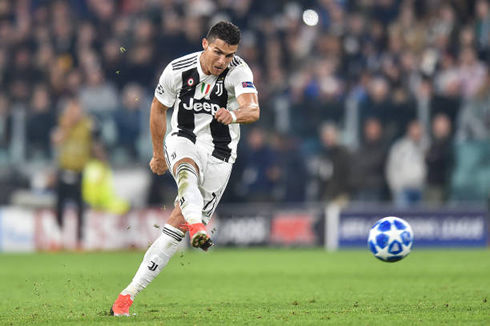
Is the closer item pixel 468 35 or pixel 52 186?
pixel 468 35

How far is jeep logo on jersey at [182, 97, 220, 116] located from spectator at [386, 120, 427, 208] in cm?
908

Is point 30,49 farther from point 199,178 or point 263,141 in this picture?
point 199,178

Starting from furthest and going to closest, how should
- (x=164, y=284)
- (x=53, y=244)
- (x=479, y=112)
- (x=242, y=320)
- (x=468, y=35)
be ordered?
(x=53, y=244) < (x=468, y=35) < (x=479, y=112) < (x=164, y=284) < (x=242, y=320)

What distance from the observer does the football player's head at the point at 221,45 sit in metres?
7.10

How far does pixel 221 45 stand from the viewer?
23.4 ft

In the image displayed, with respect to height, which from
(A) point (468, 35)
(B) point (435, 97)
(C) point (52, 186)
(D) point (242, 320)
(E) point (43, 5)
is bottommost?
(D) point (242, 320)

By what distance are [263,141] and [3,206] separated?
5.97 metres

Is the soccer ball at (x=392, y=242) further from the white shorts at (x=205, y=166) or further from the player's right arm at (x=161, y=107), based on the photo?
the player's right arm at (x=161, y=107)

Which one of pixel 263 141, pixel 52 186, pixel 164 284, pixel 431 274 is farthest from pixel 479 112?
pixel 52 186

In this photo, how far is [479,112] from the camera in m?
15.7

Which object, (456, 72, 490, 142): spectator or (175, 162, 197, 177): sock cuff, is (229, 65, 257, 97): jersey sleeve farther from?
(456, 72, 490, 142): spectator

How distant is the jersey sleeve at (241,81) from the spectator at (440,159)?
914cm

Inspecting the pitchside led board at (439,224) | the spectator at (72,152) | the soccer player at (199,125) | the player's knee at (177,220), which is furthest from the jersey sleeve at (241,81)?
the spectator at (72,152)

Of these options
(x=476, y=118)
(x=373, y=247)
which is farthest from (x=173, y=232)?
(x=476, y=118)
